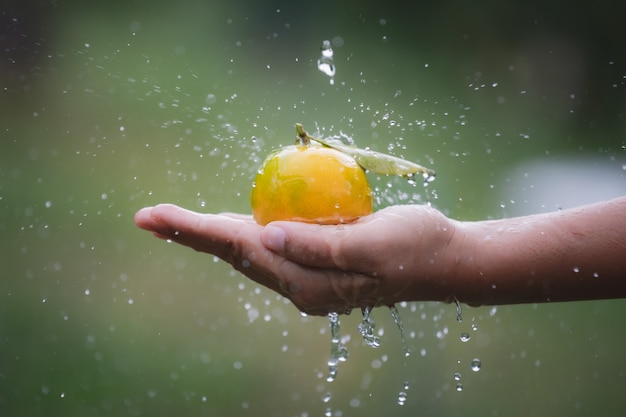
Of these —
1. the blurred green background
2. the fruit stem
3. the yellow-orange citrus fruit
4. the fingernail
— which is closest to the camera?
the fingernail

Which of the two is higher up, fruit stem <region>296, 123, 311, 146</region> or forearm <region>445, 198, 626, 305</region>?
fruit stem <region>296, 123, 311, 146</region>

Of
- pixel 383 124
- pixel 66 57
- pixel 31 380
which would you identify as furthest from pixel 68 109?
pixel 383 124

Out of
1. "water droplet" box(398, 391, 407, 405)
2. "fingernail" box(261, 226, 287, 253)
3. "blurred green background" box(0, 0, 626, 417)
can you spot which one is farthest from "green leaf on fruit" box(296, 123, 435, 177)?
"blurred green background" box(0, 0, 626, 417)

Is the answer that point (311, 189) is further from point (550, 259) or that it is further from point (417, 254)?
point (550, 259)

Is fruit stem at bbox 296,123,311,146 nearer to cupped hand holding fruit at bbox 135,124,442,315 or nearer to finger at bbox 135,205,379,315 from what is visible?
cupped hand holding fruit at bbox 135,124,442,315

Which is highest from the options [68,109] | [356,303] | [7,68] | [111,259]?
[7,68]

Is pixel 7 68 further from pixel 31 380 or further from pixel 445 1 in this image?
pixel 445 1
